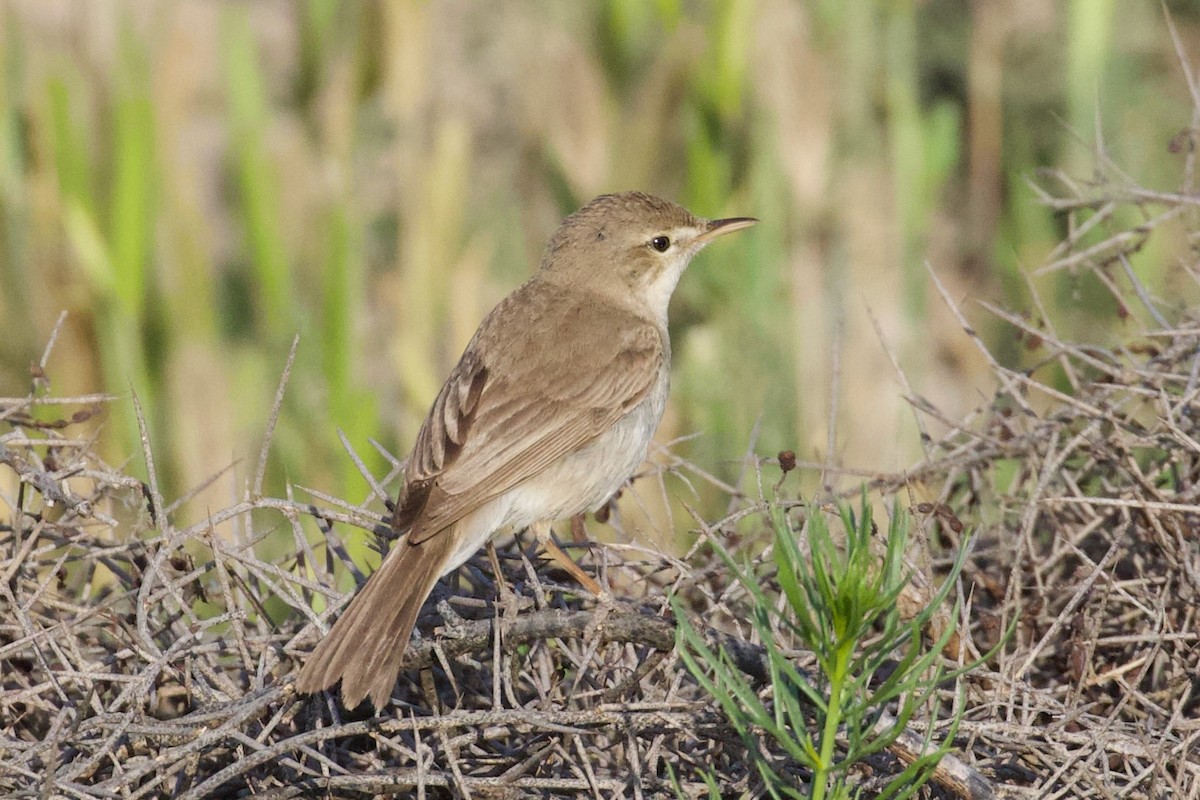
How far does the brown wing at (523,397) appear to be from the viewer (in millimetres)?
3418

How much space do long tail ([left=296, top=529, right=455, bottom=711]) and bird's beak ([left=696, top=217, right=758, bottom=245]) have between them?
1689 millimetres

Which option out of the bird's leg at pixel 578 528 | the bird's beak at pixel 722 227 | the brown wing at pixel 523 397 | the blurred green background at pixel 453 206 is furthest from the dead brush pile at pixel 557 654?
the blurred green background at pixel 453 206

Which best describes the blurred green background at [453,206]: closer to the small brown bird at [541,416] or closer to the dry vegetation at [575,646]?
the small brown bird at [541,416]

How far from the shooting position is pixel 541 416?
372 cm

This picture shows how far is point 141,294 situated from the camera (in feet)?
19.4

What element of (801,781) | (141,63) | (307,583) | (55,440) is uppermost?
(141,63)

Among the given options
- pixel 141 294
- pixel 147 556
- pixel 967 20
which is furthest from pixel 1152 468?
pixel 967 20

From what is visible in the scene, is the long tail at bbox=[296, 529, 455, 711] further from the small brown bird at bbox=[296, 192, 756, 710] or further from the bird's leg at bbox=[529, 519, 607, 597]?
the bird's leg at bbox=[529, 519, 607, 597]

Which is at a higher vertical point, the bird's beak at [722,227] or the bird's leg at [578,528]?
the bird's beak at [722,227]

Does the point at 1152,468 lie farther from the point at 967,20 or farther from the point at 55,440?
the point at 967,20

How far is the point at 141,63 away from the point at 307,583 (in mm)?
3611

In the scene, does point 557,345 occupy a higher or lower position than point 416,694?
higher

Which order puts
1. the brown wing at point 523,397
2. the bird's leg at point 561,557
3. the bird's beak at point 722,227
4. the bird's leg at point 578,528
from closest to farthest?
the bird's leg at point 561,557 < the brown wing at point 523,397 < the bird's leg at point 578,528 < the bird's beak at point 722,227

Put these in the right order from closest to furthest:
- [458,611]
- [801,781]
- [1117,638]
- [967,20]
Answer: [801,781] → [1117,638] → [458,611] → [967,20]
